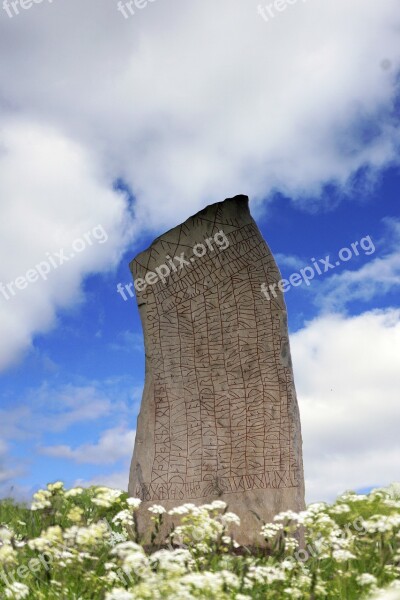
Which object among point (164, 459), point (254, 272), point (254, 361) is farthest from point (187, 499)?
point (254, 272)

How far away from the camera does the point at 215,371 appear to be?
8.44 meters

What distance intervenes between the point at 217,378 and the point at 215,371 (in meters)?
0.09

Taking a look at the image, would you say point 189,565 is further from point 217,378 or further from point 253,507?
point 217,378

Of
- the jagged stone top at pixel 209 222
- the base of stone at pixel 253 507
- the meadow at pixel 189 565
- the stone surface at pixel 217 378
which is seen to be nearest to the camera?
the meadow at pixel 189 565

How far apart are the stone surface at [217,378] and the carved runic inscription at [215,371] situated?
0.04 feet

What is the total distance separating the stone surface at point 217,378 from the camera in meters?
8.15

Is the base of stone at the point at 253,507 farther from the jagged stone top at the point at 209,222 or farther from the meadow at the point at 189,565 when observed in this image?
Result: the jagged stone top at the point at 209,222

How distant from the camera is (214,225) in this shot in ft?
28.5

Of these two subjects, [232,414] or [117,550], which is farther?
[232,414]

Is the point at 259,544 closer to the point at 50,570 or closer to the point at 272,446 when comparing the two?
the point at 272,446

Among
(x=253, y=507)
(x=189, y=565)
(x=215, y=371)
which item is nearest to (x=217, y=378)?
(x=215, y=371)

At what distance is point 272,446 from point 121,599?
472 centimetres

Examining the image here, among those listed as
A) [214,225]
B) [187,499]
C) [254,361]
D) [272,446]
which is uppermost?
[214,225]

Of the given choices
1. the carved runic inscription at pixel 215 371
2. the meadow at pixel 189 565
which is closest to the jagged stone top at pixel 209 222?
the carved runic inscription at pixel 215 371
